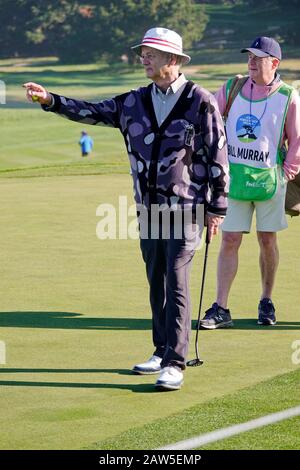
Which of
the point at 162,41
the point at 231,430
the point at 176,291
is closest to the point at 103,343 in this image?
the point at 176,291

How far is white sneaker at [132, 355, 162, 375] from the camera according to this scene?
7.71 m

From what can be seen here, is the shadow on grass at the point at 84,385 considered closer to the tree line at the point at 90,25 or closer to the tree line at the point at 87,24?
the tree line at the point at 90,25

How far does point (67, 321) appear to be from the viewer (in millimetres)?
9227

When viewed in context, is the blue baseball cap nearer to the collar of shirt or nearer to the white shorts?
the white shorts

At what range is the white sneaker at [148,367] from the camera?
7.71 meters

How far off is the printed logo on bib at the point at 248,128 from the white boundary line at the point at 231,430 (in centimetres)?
296

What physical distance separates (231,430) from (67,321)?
317 centimetres

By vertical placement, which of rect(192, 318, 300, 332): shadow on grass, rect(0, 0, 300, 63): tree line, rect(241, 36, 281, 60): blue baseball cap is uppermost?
rect(0, 0, 300, 63): tree line

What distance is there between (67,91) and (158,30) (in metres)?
78.3

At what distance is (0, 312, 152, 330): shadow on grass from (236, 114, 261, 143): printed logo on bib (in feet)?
4.77

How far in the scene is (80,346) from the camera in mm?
8461

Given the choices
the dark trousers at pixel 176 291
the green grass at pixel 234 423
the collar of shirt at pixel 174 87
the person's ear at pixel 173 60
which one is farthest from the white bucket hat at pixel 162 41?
the green grass at pixel 234 423

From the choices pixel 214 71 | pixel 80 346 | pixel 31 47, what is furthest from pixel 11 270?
pixel 31 47

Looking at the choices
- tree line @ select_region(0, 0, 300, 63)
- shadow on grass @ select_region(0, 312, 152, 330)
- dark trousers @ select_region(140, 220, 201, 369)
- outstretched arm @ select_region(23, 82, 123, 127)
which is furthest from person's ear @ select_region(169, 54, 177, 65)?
tree line @ select_region(0, 0, 300, 63)
